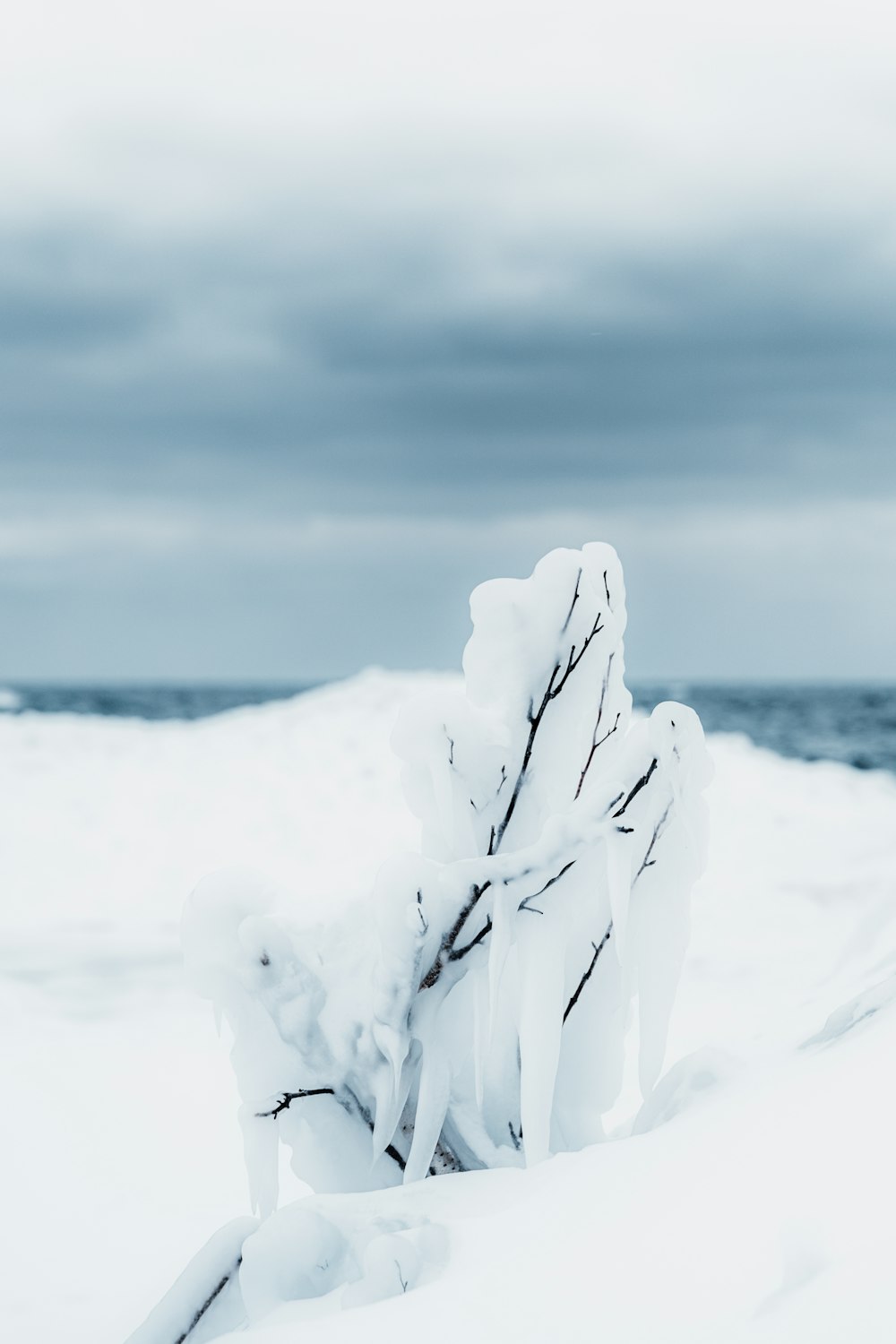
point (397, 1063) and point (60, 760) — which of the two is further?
point (60, 760)

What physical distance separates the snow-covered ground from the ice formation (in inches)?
9.2

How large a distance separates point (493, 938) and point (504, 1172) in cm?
52

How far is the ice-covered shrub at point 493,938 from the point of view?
2.79 meters

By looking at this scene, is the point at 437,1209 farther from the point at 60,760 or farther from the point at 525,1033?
the point at 60,760

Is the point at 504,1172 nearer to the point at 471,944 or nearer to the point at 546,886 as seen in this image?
the point at 471,944

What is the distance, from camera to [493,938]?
2777 millimetres

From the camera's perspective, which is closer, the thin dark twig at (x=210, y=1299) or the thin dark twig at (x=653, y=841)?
the thin dark twig at (x=210, y=1299)

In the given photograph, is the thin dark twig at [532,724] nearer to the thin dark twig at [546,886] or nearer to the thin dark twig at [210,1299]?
the thin dark twig at [546,886]

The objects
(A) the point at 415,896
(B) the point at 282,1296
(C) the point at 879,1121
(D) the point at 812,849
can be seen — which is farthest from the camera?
(D) the point at 812,849

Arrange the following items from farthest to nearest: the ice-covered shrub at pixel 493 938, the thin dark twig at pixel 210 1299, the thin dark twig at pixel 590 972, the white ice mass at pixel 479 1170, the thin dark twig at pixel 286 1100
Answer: the thin dark twig at pixel 590 972
the thin dark twig at pixel 286 1100
the ice-covered shrub at pixel 493 938
the thin dark twig at pixel 210 1299
the white ice mass at pixel 479 1170

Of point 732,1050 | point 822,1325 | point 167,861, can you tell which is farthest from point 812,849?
point 822,1325

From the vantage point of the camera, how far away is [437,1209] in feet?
8.16

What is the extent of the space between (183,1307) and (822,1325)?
1430 mm

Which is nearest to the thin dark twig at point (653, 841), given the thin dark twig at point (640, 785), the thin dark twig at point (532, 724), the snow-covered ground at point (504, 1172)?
the thin dark twig at point (640, 785)
